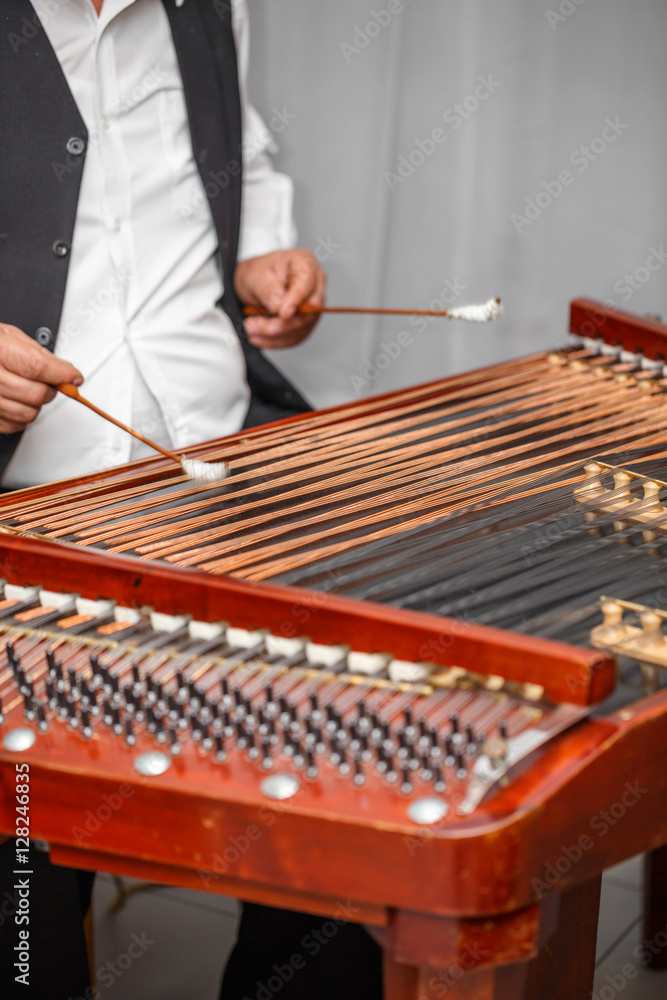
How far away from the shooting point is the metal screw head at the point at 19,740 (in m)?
0.93

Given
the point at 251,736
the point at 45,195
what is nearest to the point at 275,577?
the point at 251,736

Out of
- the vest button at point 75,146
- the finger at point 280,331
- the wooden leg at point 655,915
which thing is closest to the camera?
the vest button at point 75,146

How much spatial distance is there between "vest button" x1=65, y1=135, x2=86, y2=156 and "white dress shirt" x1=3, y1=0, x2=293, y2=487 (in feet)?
0.18

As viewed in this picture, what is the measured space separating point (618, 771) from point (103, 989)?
1326 mm

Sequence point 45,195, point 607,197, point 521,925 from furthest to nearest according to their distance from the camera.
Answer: point 607,197 < point 45,195 < point 521,925

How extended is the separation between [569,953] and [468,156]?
2015 millimetres

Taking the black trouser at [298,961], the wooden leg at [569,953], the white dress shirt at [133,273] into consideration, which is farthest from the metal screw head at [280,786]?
the white dress shirt at [133,273]

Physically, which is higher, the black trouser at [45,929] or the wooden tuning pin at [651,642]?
the wooden tuning pin at [651,642]

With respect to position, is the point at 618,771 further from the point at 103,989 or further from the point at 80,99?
the point at 80,99

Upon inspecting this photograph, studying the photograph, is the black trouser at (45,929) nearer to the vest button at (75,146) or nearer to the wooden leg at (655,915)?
the wooden leg at (655,915)

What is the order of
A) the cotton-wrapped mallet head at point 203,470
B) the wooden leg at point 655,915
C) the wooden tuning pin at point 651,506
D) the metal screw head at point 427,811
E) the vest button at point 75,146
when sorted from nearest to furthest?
the metal screw head at point 427,811 → the wooden tuning pin at point 651,506 → the cotton-wrapped mallet head at point 203,470 → the vest button at point 75,146 → the wooden leg at point 655,915

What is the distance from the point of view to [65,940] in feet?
5.27

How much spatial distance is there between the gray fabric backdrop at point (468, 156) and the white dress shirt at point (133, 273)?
93 centimetres

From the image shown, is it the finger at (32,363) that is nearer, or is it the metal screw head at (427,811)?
the metal screw head at (427,811)
